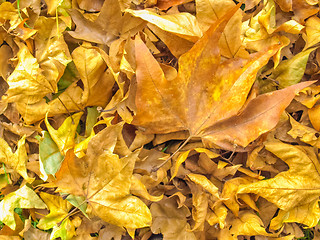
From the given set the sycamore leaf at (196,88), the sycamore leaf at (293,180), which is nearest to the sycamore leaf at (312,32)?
the sycamore leaf at (196,88)

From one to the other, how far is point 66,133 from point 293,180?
64cm

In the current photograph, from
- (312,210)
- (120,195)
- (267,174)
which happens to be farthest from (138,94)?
(312,210)

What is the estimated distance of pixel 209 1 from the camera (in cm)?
83

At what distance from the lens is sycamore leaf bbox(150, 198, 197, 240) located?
87cm

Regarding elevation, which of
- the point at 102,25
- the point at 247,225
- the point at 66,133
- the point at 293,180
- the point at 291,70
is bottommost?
the point at 247,225

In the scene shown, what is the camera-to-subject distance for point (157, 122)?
0.84m

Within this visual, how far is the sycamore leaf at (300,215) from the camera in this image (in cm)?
85

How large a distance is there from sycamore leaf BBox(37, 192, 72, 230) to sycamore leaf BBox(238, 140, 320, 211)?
0.50m

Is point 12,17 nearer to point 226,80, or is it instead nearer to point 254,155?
point 226,80

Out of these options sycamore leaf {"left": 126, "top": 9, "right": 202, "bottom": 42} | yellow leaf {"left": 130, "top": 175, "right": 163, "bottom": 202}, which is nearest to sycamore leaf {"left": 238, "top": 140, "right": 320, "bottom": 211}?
yellow leaf {"left": 130, "top": 175, "right": 163, "bottom": 202}

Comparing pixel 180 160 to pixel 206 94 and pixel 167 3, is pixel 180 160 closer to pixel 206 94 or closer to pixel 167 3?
pixel 206 94

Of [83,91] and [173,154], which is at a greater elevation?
[83,91]

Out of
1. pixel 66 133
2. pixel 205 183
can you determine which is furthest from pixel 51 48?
pixel 205 183

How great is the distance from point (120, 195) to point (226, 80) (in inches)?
15.5
